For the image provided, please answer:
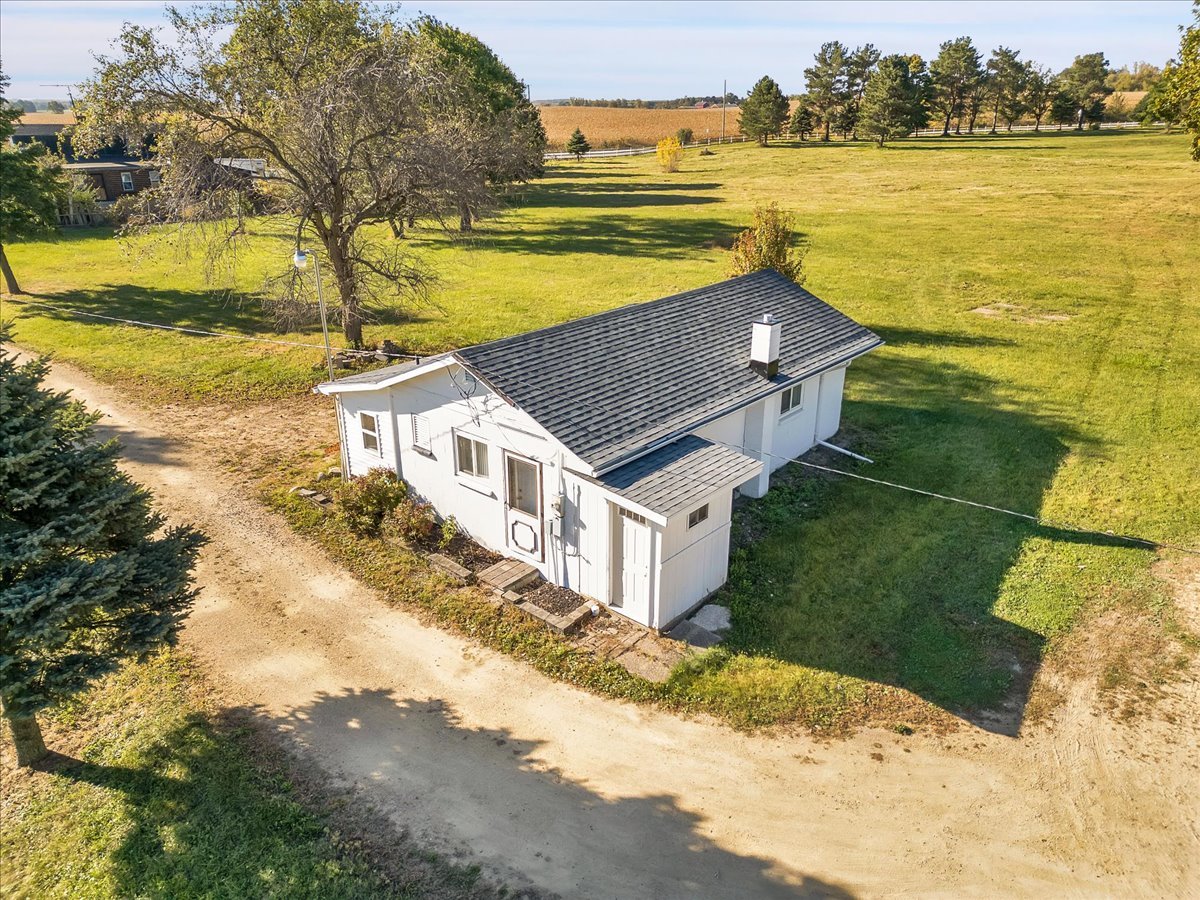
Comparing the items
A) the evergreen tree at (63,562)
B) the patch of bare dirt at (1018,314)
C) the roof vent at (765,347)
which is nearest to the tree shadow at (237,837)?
the evergreen tree at (63,562)

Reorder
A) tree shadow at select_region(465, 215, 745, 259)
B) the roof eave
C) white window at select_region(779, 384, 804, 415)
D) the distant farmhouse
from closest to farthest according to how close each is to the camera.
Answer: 1. the roof eave
2. white window at select_region(779, 384, 804, 415)
3. tree shadow at select_region(465, 215, 745, 259)
4. the distant farmhouse

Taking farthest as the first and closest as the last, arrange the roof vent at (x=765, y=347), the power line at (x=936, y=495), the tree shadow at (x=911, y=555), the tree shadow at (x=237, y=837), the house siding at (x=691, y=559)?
1. the roof vent at (x=765, y=347)
2. the power line at (x=936, y=495)
3. the house siding at (x=691, y=559)
4. the tree shadow at (x=911, y=555)
5. the tree shadow at (x=237, y=837)

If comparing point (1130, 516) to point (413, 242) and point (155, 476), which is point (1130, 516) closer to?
point (155, 476)

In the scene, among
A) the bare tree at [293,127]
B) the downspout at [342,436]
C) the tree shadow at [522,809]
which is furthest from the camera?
the bare tree at [293,127]

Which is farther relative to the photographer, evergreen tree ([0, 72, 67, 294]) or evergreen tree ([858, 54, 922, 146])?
evergreen tree ([858, 54, 922, 146])

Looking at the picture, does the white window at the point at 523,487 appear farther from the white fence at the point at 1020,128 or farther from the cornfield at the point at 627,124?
the white fence at the point at 1020,128

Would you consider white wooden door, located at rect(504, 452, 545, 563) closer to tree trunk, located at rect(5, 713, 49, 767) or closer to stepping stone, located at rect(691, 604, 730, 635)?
stepping stone, located at rect(691, 604, 730, 635)

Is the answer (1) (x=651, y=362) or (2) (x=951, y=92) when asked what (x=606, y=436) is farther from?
(2) (x=951, y=92)

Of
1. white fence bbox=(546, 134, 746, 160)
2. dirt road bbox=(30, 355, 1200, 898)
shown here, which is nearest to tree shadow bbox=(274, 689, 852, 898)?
dirt road bbox=(30, 355, 1200, 898)
